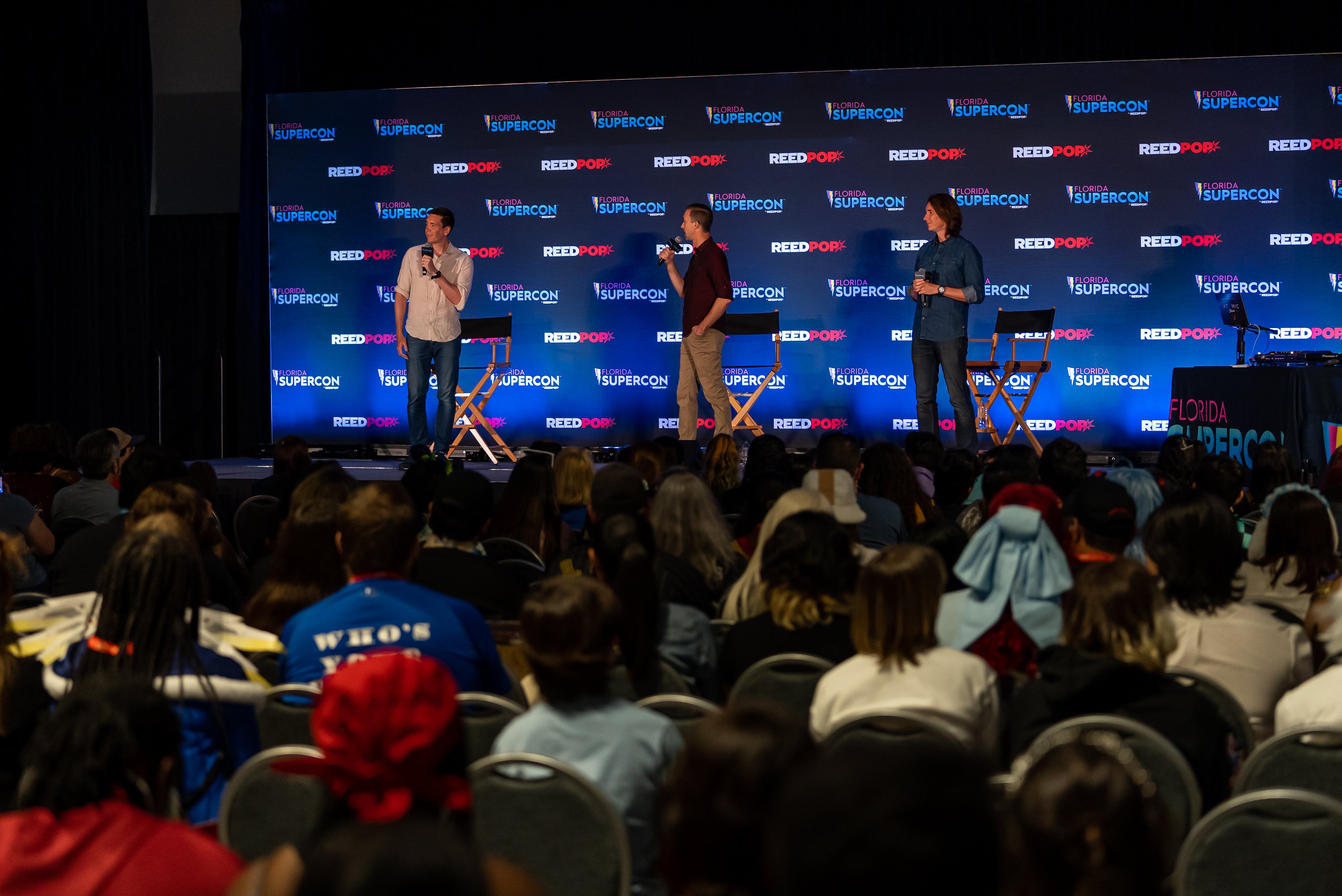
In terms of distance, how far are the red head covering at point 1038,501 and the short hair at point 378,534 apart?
60.8 inches

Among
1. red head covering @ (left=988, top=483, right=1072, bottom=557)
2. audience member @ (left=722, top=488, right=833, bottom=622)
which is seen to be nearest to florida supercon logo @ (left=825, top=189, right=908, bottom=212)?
red head covering @ (left=988, top=483, right=1072, bottom=557)

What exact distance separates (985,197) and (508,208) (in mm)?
4019

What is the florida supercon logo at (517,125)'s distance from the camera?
31.1 feet

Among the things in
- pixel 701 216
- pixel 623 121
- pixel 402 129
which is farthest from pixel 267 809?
pixel 402 129

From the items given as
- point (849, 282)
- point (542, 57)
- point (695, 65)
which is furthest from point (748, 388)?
point (542, 57)

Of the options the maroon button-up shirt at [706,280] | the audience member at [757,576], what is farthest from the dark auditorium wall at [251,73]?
the audience member at [757,576]

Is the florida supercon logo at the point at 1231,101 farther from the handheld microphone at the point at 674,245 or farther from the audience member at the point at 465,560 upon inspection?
the audience member at the point at 465,560

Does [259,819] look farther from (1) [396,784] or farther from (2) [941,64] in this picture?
(2) [941,64]

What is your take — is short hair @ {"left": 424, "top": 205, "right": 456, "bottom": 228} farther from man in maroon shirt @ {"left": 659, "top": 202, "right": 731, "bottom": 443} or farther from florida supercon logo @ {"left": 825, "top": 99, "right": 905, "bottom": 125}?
florida supercon logo @ {"left": 825, "top": 99, "right": 905, "bottom": 125}

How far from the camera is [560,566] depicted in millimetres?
3150

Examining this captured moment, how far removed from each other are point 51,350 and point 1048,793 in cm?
929

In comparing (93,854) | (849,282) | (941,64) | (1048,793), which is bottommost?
(93,854)

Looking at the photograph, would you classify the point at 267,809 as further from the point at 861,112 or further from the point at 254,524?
the point at 861,112

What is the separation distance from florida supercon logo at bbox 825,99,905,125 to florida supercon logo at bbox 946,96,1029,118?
16.6 inches
